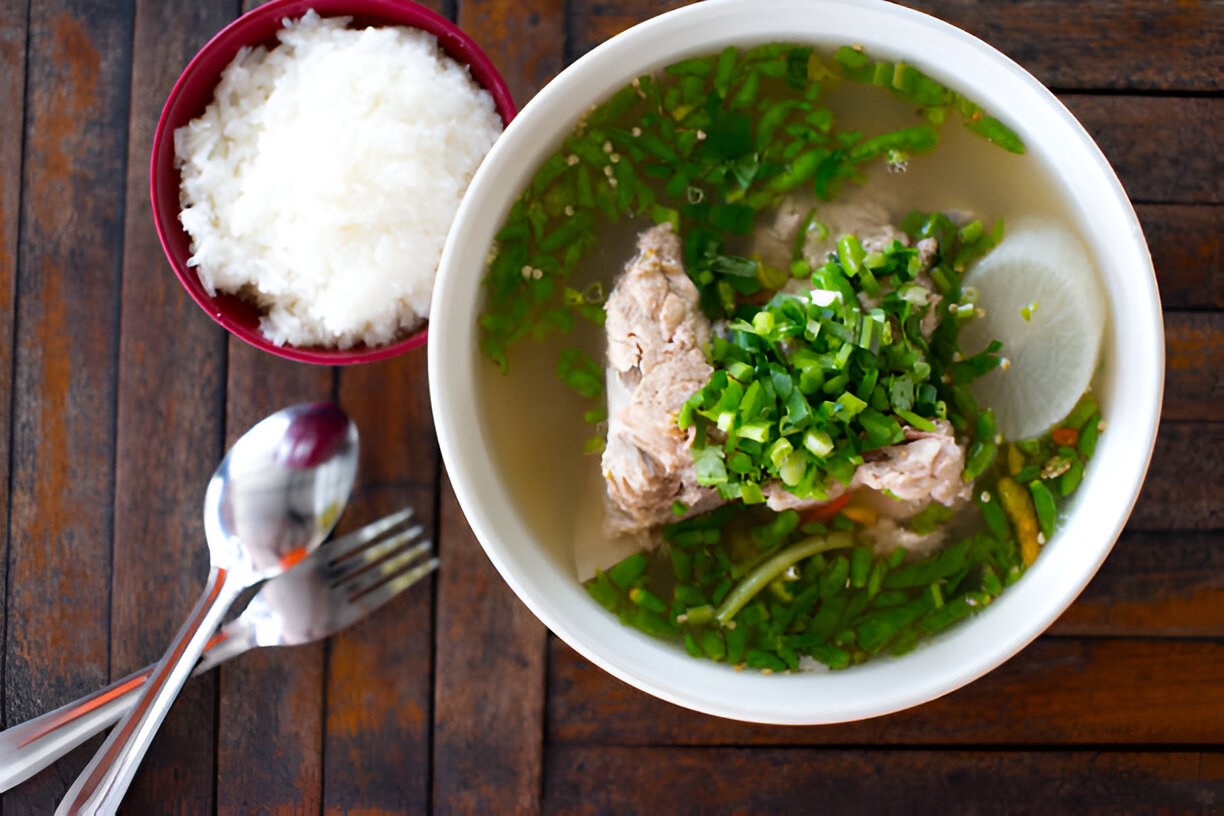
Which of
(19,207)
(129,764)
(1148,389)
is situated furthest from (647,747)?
(19,207)

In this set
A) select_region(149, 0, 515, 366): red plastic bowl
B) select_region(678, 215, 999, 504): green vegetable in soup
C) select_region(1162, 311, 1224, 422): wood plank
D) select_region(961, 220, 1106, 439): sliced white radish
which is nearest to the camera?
select_region(678, 215, 999, 504): green vegetable in soup

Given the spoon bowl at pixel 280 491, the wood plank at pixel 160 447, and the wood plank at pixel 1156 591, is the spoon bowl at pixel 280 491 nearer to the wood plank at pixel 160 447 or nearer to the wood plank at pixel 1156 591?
the wood plank at pixel 160 447

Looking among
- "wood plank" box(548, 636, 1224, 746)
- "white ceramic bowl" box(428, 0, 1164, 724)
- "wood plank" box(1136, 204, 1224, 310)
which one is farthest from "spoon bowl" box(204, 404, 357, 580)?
"wood plank" box(1136, 204, 1224, 310)

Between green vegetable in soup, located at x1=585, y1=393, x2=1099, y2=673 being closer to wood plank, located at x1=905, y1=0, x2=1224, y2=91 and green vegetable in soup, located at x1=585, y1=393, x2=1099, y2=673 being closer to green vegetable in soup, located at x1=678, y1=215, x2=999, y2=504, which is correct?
green vegetable in soup, located at x1=678, y1=215, x2=999, y2=504

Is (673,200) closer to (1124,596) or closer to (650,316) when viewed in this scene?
(650,316)

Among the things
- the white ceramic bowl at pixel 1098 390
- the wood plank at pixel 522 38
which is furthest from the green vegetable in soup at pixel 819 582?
the wood plank at pixel 522 38

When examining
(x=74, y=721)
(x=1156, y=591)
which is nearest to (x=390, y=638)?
(x=74, y=721)
